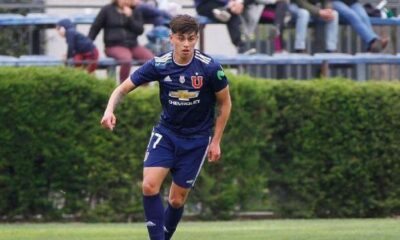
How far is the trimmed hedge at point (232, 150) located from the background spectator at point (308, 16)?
177cm

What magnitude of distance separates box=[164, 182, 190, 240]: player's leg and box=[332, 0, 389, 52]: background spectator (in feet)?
30.5

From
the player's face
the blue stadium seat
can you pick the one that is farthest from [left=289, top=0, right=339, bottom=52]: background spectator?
the player's face

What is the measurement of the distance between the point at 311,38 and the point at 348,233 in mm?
6905

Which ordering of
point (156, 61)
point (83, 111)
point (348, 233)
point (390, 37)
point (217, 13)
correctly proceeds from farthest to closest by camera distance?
point (390, 37)
point (217, 13)
point (83, 111)
point (348, 233)
point (156, 61)

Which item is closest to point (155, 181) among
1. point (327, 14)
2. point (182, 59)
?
point (182, 59)

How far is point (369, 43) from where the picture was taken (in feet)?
66.0

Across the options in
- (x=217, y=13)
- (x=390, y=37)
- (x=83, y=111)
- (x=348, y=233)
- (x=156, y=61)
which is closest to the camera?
(x=156, y=61)

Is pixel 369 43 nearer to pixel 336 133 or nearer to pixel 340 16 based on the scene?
pixel 340 16

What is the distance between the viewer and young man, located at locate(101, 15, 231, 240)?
10781 mm

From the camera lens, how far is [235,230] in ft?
48.4

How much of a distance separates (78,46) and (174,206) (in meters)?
7.20

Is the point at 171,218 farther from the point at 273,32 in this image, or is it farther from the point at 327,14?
the point at 273,32

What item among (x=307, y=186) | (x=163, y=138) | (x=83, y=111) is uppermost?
(x=163, y=138)

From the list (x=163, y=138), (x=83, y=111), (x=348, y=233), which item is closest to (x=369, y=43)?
(x=83, y=111)
